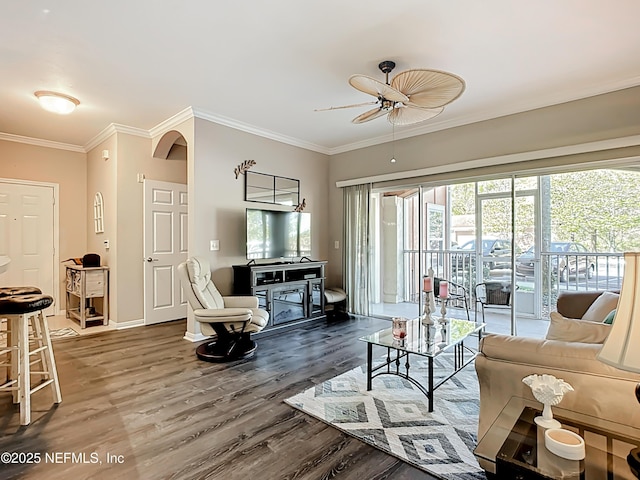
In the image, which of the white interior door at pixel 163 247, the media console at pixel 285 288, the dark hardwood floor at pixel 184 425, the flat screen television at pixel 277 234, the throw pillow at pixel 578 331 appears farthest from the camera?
the white interior door at pixel 163 247

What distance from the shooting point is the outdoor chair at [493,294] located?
4.39m

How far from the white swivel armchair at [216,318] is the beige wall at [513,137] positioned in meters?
3.03

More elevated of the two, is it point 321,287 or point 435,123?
point 435,123

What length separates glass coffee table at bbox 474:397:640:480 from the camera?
1229 mm

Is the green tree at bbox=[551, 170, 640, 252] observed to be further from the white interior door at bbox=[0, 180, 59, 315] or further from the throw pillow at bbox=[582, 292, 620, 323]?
the white interior door at bbox=[0, 180, 59, 315]

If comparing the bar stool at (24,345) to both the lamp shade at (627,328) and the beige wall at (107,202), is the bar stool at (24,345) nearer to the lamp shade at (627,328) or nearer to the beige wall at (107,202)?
the beige wall at (107,202)

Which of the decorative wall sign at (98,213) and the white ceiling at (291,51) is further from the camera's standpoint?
the decorative wall sign at (98,213)

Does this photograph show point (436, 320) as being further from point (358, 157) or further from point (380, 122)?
point (358, 157)

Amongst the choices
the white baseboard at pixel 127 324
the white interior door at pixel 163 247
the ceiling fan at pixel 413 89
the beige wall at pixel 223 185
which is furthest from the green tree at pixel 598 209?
the white baseboard at pixel 127 324

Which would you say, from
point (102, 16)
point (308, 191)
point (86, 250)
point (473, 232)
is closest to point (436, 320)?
point (473, 232)

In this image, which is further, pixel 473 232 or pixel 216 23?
pixel 473 232

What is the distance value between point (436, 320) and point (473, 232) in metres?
1.87

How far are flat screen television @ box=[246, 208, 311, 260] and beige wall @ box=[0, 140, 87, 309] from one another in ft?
10.9

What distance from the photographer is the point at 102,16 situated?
244 centimetres
